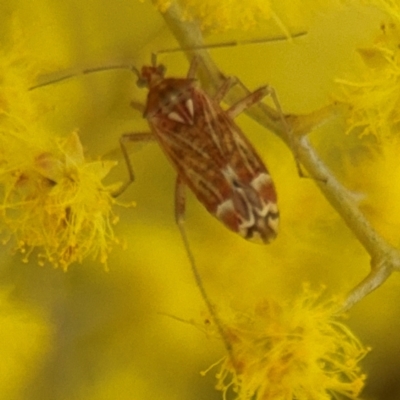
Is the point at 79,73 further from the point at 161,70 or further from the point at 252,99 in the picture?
the point at 252,99

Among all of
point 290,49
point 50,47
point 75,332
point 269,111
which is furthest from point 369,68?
point 75,332

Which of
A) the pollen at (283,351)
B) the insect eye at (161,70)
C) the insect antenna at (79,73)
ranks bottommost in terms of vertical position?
the pollen at (283,351)

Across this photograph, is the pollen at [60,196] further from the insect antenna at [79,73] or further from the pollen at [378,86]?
the pollen at [378,86]

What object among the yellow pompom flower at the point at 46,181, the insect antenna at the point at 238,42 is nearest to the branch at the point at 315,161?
the insect antenna at the point at 238,42

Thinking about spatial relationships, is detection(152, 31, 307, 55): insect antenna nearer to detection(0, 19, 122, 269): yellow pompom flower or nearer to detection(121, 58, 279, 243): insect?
detection(121, 58, 279, 243): insect

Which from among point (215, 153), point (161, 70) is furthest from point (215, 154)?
point (161, 70)

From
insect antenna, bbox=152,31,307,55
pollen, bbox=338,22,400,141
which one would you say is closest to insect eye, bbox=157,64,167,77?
insect antenna, bbox=152,31,307,55

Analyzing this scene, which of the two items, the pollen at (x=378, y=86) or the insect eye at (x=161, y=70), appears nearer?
the pollen at (x=378, y=86)
